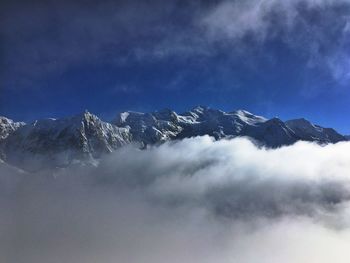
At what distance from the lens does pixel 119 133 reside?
111 m

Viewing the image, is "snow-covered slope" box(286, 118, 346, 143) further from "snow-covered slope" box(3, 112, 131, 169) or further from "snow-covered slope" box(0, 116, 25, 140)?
"snow-covered slope" box(0, 116, 25, 140)

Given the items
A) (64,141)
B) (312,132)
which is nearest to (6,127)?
(64,141)

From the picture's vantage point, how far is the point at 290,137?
106 metres

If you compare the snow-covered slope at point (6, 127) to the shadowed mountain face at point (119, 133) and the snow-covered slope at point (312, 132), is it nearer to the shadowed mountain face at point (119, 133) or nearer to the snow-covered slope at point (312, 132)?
the shadowed mountain face at point (119, 133)

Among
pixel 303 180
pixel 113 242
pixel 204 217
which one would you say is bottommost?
pixel 113 242

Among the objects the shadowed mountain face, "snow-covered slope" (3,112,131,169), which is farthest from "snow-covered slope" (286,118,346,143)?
"snow-covered slope" (3,112,131,169)

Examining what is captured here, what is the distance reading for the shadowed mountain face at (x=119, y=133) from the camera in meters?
107

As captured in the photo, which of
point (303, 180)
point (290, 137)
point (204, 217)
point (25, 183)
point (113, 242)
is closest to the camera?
point (113, 242)

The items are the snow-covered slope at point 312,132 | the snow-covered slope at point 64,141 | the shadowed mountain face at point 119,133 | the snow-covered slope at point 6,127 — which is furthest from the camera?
the snow-covered slope at point 6,127

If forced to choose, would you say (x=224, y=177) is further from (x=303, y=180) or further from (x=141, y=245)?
(x=141, y=245)

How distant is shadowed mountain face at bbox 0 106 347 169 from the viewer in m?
107

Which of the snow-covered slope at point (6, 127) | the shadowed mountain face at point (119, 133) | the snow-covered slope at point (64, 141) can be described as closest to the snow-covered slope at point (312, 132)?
the shadowed mountain face at point (119, 133)

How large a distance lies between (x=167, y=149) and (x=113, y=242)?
47.0 m

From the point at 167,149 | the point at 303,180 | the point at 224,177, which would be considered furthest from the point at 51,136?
the point at 303,180
